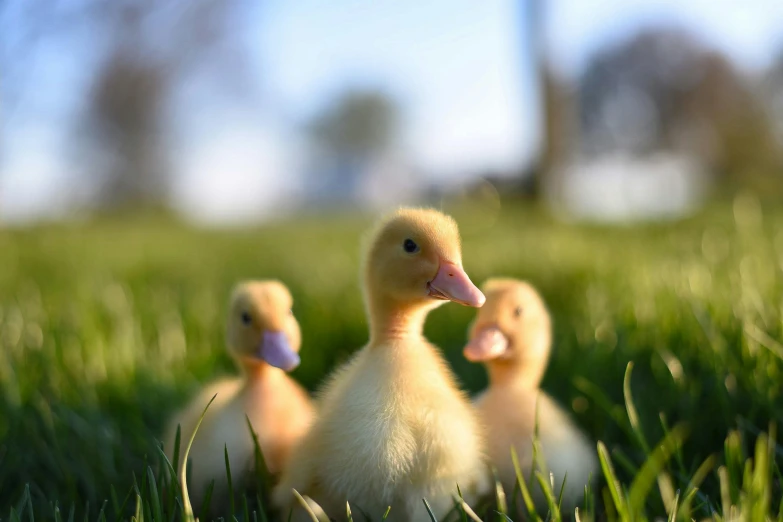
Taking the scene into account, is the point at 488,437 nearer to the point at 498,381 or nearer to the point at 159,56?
the point at 498,381

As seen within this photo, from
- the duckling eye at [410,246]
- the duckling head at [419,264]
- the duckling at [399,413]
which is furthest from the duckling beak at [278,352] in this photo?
the duckling eye at [410,246]

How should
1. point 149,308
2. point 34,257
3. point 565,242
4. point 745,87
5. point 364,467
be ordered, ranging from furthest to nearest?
point 745,87 → point 34,257 → point 565,242 → point 149,308 → point 364,467

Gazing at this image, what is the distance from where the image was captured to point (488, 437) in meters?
1.41

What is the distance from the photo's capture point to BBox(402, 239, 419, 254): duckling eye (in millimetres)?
1209

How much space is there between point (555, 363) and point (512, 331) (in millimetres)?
717

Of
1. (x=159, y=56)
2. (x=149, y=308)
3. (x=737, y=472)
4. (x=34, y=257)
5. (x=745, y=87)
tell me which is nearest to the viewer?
(x=737, y=472)

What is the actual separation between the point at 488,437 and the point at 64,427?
3.87ft

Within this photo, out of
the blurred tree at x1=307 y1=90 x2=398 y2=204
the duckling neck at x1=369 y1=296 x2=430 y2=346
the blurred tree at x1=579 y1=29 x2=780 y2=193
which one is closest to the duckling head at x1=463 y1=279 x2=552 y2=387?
the duckling neck at x1=369 y1=296 x2=430 y2=346

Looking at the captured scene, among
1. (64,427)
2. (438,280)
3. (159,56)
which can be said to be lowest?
(64,427)

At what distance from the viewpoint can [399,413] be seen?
45.9 inches

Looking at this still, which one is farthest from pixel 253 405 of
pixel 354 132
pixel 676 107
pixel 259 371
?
pixel 354 132

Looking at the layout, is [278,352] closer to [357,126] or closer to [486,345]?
[486,345]

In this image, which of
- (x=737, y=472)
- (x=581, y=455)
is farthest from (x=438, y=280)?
(x=737, y=472)

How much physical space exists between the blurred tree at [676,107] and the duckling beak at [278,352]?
40.8 ft
